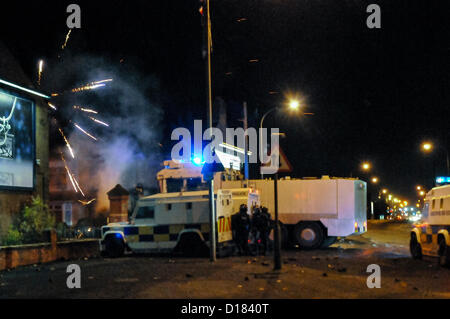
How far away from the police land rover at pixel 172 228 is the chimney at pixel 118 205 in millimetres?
7876

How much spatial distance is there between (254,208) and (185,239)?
2.93 meters

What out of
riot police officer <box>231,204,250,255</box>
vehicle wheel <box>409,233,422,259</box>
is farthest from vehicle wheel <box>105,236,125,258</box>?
vehicle wheel <box>409,233,422,259</box>

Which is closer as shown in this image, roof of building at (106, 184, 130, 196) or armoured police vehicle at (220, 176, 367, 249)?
armoured police vehicle at (220, 176, 367, 249)

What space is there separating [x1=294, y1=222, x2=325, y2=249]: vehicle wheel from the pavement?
372cm

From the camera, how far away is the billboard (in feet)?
52.2

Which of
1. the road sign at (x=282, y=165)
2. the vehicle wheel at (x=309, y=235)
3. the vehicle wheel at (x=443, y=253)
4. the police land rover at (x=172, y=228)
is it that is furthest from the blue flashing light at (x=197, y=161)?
the vehicle wheel at (x=443, y=253)

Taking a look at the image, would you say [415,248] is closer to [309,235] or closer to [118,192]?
[309,235]

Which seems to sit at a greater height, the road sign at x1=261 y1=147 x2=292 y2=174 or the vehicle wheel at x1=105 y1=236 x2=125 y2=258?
the road sign at x1=261 y1=147 x2=292 y2=174

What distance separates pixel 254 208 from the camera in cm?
1714

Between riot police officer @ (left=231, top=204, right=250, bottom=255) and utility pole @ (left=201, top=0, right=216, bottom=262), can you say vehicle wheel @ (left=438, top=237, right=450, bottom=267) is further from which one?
utility pole @ (left=201, top=0, right=216, bottom=262)

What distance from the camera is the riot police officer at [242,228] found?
15.7m

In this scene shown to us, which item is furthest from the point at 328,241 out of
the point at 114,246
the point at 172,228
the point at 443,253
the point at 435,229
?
the point at 114,246
